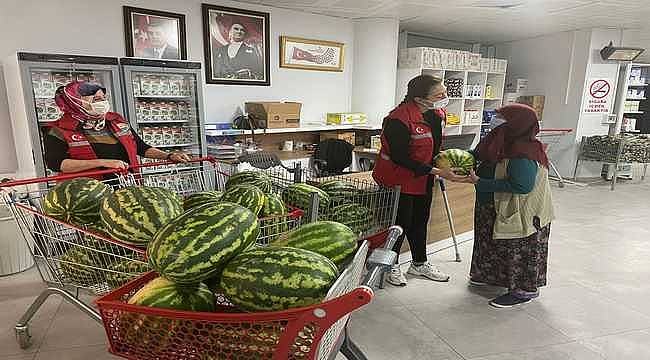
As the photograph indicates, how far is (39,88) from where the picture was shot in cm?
339

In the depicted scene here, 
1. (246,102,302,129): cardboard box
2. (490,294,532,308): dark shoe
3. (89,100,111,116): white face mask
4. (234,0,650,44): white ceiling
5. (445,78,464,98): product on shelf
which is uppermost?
(234,0,650,44): white ceiling

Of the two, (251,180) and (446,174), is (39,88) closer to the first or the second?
(251,180)

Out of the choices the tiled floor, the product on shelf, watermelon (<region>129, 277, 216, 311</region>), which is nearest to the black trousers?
the tiled floor

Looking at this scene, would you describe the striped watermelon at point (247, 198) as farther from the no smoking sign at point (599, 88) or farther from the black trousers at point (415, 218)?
the no smoking sign at point (599, 88)

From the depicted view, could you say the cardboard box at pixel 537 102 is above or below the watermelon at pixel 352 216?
above

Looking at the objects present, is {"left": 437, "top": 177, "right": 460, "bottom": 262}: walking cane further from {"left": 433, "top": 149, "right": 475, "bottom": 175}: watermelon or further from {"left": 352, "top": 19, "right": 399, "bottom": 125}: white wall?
{"left": 352, "top": 19, "right": 399, "bottom": 125}: white wall

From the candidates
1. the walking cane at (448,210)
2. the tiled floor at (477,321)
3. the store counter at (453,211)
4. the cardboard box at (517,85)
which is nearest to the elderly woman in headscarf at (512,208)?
the tiled floor at (477,321)

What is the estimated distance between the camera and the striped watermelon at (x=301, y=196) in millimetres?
1567

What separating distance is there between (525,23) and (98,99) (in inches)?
232

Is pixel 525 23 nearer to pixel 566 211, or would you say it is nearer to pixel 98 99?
pixel 566 211

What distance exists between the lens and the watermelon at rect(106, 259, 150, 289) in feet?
3.77

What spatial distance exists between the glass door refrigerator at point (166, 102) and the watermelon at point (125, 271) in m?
2.60

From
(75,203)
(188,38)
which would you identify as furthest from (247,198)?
(188,38)

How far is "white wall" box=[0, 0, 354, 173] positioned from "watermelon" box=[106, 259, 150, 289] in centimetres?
330
